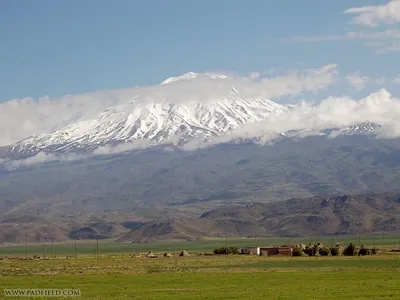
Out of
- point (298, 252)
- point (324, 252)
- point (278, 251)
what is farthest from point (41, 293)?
point (278, 251)

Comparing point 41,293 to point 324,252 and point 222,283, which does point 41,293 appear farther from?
point 324,252

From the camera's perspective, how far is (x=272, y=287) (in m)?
53.1

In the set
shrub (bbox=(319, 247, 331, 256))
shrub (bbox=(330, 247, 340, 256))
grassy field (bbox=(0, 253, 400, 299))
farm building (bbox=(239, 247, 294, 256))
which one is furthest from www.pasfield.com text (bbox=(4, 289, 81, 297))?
farm building (bbox=(239, 247, 294, 256))

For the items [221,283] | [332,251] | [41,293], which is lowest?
[332,251]

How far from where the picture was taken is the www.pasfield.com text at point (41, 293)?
158 feet

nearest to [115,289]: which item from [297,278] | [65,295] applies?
[65,295]

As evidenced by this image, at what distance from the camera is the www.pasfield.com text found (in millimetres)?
48156

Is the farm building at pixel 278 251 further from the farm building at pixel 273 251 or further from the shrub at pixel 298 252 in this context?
the shrub at pixel 298 252

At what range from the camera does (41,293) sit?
4928 cm

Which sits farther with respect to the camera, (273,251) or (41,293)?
(273,251)

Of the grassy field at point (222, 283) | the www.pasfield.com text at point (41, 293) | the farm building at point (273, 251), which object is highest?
the www.pasfield.com text at point (41, 293)

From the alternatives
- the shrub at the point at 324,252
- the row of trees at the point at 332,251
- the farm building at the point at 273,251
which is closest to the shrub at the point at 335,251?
the row of trees at the point at 332,251

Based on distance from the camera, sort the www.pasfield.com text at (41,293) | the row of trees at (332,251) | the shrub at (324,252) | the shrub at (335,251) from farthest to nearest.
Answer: the shrub at (324,252)
the shrub at (335,251)
the row of trees at (332,251)
the www.pasfield.com text at (41,293)

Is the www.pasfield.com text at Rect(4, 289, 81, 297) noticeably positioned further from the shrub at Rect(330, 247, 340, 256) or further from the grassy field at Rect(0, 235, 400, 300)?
the shrub at Rect(330, 247, 340, 256)
